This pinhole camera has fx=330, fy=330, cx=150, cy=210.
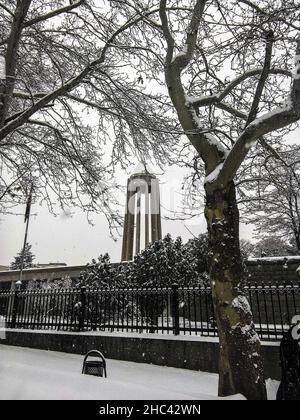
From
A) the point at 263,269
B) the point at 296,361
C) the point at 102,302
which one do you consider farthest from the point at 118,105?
the point at 263,269

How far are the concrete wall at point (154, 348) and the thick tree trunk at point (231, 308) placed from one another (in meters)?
2.88

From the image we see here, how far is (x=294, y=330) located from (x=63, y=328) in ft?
25.8

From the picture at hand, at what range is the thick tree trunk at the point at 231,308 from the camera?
13.9 ft

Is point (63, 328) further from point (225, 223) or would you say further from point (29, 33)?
point (29, 33)

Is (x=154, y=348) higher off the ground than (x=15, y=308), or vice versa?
(x=15, y=308)

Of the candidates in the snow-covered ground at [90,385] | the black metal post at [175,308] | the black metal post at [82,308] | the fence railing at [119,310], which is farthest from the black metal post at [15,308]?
the black metal post at [175,308]

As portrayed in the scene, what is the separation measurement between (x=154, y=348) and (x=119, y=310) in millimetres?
2281

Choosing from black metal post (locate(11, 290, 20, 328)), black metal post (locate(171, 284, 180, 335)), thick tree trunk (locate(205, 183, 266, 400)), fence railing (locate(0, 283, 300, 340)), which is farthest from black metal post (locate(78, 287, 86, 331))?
thick tree trunk (locate(205, 183, 266, 400))

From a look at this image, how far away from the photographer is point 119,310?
395 inches

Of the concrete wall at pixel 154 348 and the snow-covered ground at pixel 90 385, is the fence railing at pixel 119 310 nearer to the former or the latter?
the concrete wall at pixel 154 348

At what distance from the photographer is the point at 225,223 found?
4895 mm

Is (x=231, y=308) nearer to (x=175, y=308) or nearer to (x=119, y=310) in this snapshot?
(x=175, y=308)

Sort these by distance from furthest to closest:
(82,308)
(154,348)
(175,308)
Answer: (82,308) → (175,308) → (154,348)

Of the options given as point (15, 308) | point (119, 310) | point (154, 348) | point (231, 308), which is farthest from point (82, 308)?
point (231, 308)
